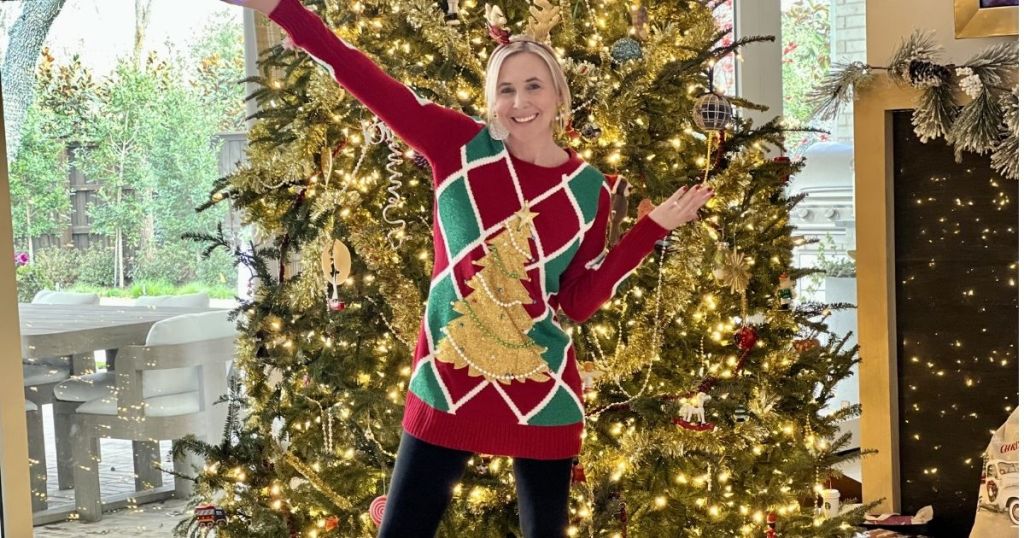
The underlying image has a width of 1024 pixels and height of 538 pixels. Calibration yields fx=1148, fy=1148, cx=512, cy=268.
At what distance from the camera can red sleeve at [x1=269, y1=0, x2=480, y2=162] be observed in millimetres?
2070

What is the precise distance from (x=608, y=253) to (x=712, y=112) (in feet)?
1.56

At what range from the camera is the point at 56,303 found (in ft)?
10.8

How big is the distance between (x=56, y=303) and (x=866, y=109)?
2665mm

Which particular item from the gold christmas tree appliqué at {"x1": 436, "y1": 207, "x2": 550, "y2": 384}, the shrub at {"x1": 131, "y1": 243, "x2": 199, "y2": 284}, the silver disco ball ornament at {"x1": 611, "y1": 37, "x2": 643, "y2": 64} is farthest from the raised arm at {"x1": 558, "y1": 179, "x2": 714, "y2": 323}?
the shrub at {"x1": 131, "y1": 243, "x2": 199, "y2": 284}

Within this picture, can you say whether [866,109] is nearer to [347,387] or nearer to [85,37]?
[347,387]

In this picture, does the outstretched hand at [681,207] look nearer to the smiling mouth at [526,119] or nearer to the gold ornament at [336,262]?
the smiling mouth at [526,119]

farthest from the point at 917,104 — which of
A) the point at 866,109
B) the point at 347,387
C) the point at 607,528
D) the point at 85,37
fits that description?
the point at 85,37

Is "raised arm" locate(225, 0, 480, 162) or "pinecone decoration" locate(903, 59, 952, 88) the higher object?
"pinecone decoration" locate(903, 59, 952, 88)

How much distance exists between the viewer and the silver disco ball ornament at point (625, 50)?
8.50ft

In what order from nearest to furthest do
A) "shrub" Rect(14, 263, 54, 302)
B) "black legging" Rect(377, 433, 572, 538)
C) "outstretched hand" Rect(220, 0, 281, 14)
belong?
"outstretched hand" Rect(220, 0, 281, 14)
"black legging" Rect(377, 433, 572, 538)
"shrub" Rect(14, 263, 54, 302)

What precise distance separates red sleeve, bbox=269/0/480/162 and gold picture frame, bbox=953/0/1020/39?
2137 mm

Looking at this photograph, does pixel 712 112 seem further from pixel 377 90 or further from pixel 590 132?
pixel 377 90

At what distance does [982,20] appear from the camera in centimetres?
363

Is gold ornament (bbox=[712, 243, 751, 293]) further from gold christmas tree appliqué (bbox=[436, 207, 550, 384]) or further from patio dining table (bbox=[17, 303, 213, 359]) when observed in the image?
patio dining table (bbox=[17, 303, 213, 359])
